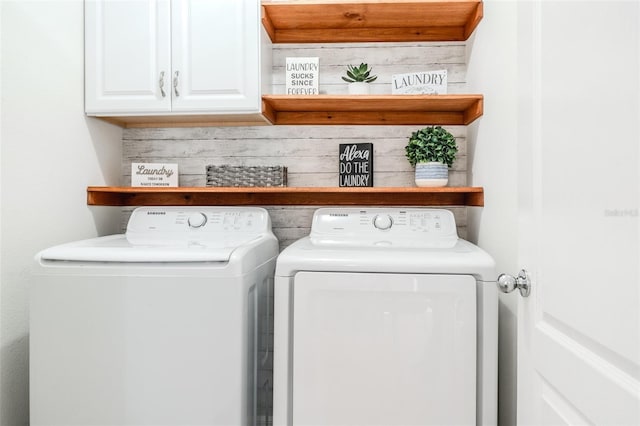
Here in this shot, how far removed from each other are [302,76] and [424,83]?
527 mm

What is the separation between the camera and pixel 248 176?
2051 mm

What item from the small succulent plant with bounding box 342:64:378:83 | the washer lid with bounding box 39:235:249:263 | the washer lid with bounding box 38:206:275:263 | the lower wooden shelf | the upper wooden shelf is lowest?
the washer lid with bounding box 39:235:249:263

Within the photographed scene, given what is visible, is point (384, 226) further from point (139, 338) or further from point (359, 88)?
point (139, 338)

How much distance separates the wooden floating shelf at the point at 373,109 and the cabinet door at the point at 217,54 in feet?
0.38

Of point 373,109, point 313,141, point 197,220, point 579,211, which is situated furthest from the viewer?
point 313,141

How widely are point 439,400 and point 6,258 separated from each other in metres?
1.48

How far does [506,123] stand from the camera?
1559mm

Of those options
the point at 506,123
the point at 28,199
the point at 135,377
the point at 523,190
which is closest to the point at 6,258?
the point at 28,199

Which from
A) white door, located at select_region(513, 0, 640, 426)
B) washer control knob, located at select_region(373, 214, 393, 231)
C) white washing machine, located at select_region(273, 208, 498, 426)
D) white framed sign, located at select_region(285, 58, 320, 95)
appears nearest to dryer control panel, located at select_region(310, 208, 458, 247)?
washer control knob, located at select_region(373, 214, 393, 231)

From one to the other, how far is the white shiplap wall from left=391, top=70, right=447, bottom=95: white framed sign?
0.69 ft

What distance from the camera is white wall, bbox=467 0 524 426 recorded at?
4.91ft

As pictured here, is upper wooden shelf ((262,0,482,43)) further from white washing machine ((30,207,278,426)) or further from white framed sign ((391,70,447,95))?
white washing machine ((30,207,278,426))

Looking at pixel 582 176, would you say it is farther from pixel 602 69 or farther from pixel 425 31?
pixel 425 31

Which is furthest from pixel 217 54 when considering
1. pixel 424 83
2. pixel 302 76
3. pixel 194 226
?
pixel 424 83
